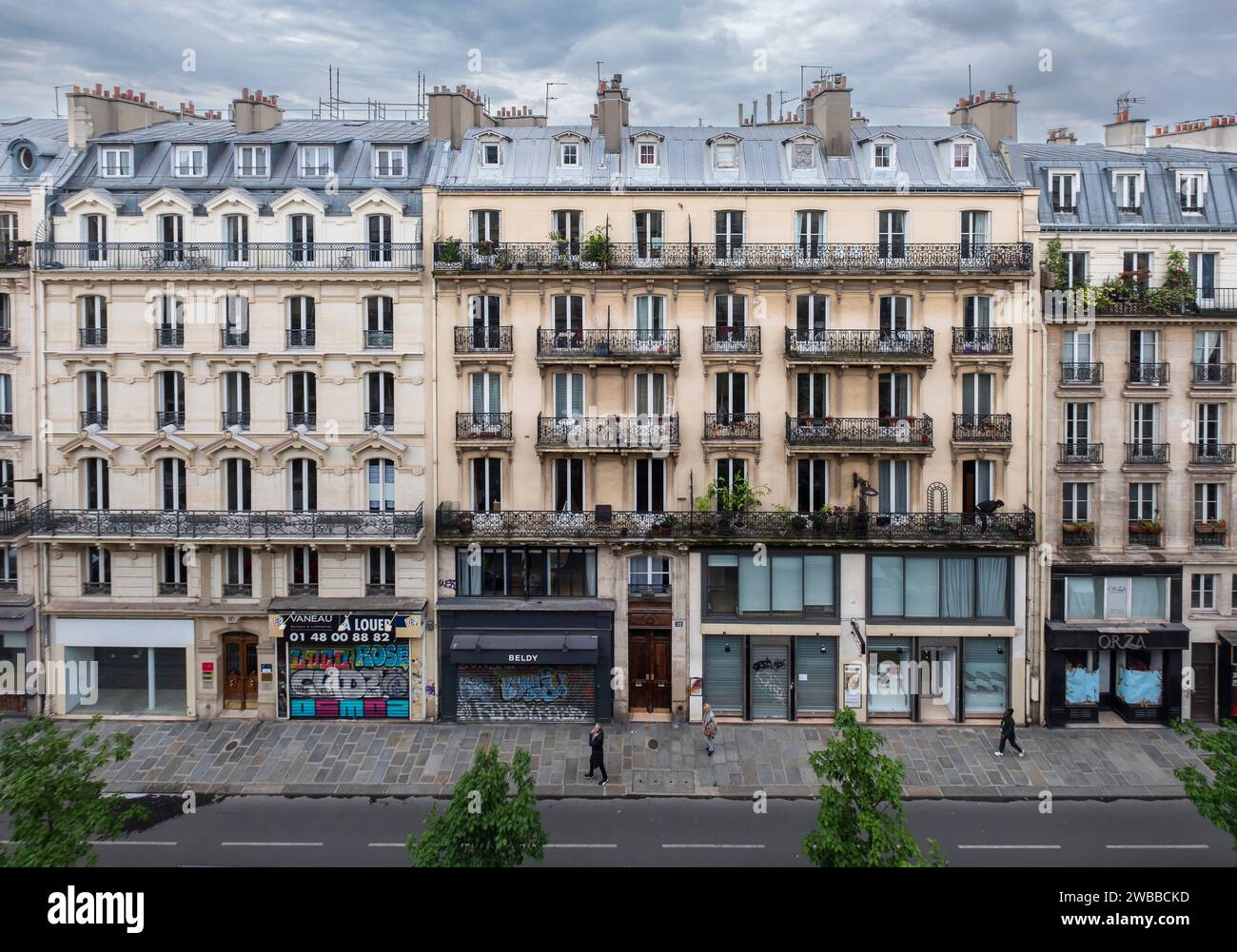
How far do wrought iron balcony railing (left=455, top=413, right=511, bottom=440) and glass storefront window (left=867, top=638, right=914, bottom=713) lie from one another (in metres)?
15.7

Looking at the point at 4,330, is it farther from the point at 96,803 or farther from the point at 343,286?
the point at 96,803

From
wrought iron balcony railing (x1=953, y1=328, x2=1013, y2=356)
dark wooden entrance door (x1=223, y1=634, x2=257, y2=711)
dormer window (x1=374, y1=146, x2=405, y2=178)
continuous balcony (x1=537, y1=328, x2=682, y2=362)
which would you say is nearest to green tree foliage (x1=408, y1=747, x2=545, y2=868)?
continuous balcony (x1=537, y1=328, x2=682, y2=362)

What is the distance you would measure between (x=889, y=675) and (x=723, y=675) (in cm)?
612

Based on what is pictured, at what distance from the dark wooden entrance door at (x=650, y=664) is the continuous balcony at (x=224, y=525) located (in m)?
9.03

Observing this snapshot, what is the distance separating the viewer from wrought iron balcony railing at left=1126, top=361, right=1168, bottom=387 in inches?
1271

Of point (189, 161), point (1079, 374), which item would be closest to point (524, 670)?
point (1079, 374)

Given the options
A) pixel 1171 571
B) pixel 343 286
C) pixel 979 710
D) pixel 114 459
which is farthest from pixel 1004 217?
pixel 114 459

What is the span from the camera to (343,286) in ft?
106

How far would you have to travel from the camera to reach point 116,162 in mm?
34281

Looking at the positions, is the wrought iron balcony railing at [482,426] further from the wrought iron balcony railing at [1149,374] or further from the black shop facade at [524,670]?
the wrought iron balcony railing at [1149,374]

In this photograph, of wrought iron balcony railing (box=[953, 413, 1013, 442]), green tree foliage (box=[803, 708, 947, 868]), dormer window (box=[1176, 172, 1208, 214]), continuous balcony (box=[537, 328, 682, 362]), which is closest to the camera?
green tree foliage (box=[803, 708, 947, 868])

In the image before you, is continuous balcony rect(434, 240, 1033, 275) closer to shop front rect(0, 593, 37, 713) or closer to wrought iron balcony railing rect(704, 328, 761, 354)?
wrought iron balcony railing rect(704, 328, 761, 354)

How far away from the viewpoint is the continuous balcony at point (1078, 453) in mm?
32469

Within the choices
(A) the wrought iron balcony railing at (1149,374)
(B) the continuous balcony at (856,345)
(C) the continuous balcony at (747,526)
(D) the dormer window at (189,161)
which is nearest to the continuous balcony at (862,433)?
(B) the continuous balcony at (856,345)
